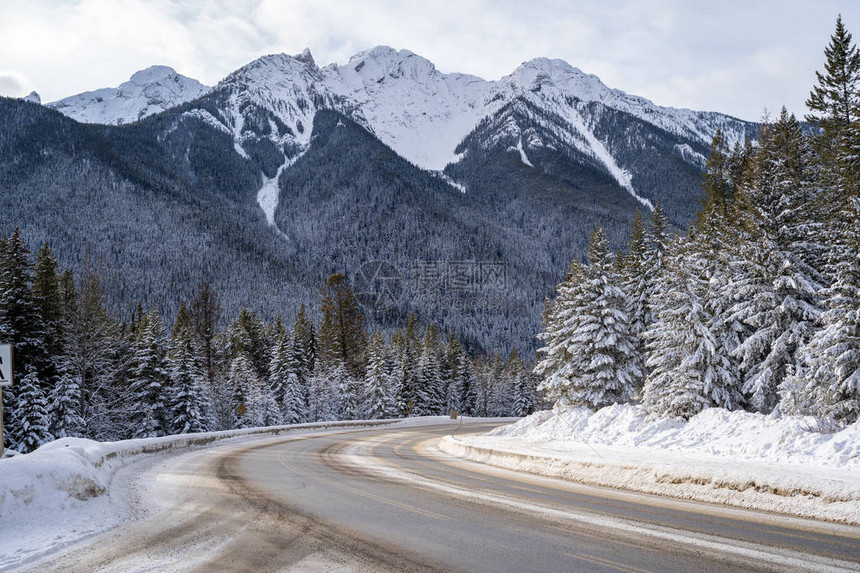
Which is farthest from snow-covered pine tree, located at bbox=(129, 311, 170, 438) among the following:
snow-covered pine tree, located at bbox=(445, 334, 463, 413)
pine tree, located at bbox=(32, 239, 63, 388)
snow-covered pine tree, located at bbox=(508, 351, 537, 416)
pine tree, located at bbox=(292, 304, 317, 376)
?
snow-covered pine tree, located at bbox=(508, 351, 537, 416)

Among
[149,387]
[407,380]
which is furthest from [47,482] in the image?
[407,380]

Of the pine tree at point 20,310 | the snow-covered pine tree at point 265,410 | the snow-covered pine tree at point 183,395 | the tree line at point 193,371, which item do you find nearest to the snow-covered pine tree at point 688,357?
the tree line at point 193,371

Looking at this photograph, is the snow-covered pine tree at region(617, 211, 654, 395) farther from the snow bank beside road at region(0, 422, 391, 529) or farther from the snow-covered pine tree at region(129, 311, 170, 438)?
the snow-covered pine tree at region(129, 311, 170, 438)

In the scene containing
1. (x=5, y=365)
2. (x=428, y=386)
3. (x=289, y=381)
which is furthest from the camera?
(x=428, y=386)

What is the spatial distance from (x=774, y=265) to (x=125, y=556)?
75.4 ft

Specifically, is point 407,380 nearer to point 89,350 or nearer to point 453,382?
point 453,382

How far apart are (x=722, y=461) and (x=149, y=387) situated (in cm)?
3843

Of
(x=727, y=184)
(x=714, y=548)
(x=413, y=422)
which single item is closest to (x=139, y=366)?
(x=413, y=422)

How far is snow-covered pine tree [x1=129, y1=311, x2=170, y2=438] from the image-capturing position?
38.8 metres

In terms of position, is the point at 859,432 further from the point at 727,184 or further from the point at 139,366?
the point at 139,366

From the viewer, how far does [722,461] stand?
12.3 m

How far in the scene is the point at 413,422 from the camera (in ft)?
171

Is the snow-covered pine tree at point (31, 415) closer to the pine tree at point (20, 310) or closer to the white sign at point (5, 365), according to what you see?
the pine tree at point (20, 310)

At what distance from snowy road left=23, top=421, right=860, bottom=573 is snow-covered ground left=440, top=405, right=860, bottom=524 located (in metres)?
0.74
